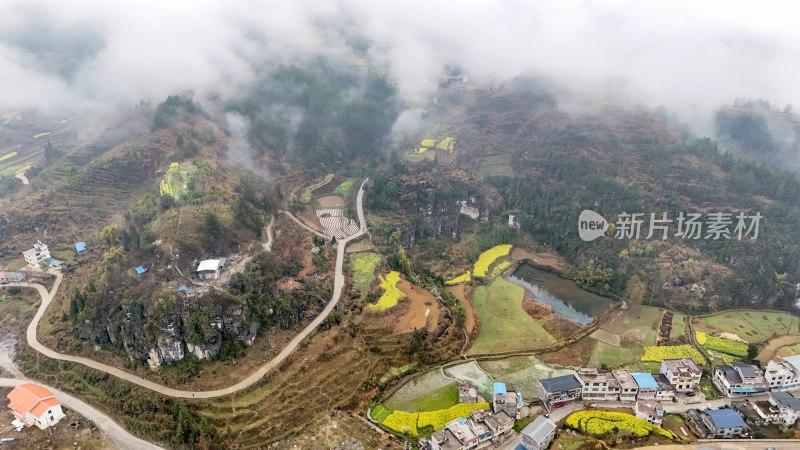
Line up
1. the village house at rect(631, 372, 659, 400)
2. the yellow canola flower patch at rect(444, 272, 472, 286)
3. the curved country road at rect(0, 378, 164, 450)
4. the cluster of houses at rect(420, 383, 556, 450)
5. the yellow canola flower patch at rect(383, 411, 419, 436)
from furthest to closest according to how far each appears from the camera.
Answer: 1. the yellow canola flower patch at rect(444, 272, 472, 286)
2. the village house at rect(631, 372, 659, 400)
3. the yellow canola flower patch at rect(383, 411, 419, 436)
4. the curved country road at rect(0, 378, 164, 450)
5. the cluster of houses at rect(420, 383, 556, 450)

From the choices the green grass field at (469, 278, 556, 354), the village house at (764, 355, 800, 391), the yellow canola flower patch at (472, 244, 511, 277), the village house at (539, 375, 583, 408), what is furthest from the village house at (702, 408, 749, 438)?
the yellow canola flower patch at (472, 244, 511, 277)

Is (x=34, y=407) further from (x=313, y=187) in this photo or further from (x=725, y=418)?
(x=725, y=418)

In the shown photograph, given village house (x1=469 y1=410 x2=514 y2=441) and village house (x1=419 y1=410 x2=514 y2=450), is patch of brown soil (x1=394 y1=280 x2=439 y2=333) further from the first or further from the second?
village house (x1=419 y1=410 x2=514 y2=450)

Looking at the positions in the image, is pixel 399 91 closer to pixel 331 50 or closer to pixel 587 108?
pixel 331 50

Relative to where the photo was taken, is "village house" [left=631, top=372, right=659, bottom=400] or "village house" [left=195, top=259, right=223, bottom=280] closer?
"village house" [left=631, top=372, right=659, bottom=400]

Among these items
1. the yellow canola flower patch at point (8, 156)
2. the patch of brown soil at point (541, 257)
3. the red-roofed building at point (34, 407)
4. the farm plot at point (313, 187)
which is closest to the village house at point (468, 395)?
the patch of brown soil at point (541, 257)

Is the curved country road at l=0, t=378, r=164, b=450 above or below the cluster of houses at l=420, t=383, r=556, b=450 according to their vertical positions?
below
